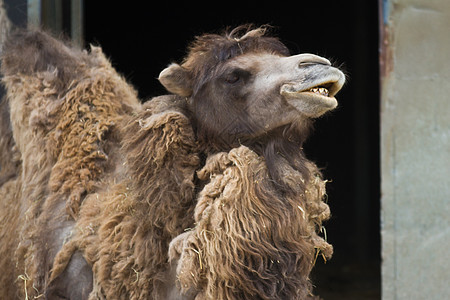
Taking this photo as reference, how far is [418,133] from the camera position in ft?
14.4

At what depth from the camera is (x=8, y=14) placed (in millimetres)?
4695

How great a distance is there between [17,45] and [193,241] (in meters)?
2.13

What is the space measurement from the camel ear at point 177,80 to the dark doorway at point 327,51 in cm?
657

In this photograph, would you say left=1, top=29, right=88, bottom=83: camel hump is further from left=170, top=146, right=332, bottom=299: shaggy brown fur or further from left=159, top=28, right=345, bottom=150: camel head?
left=170, top=146, right=332, bottom=299: shaggy brown fur

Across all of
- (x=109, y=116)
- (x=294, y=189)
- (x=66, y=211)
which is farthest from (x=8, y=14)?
(x=294, y=189)

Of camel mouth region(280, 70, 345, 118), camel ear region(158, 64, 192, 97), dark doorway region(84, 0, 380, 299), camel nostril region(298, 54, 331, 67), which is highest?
camel nostril region(298, 54, 331, 67)

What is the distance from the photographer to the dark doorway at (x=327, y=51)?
9.98 meters

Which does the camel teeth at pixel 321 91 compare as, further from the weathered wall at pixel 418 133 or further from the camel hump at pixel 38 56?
the camel hump at pixel 38 56

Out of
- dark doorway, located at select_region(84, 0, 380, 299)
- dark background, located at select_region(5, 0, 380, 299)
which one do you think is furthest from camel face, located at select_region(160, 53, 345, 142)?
dark doorway, located at select_region(84, 0, 380, 299)

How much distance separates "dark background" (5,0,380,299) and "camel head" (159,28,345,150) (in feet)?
21.3

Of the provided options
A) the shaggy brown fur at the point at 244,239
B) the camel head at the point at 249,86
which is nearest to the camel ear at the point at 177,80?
the camel head at the point at 249,86

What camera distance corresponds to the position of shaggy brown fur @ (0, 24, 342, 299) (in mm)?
2865

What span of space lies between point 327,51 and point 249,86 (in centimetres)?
771

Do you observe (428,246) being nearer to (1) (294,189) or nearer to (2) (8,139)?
(1) (294,189)
